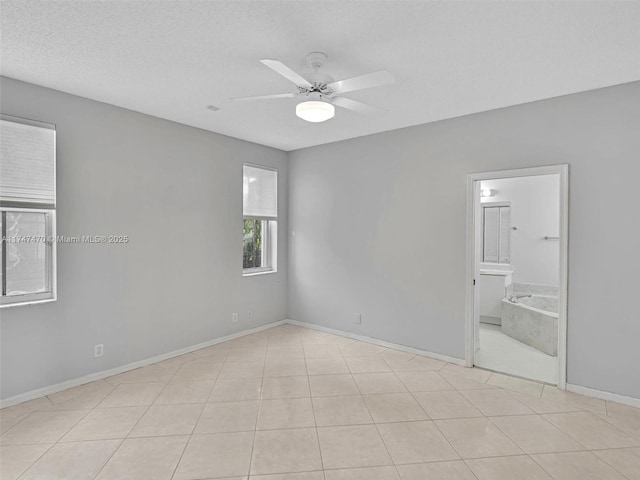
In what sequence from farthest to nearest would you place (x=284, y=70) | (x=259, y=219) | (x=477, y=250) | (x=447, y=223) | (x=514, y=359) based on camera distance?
1. (x=259, y=219)
2. (x=514, y=359)
3. (x=447, y=223)
4. (x=477, y=250)
5. (x=284, y=70)

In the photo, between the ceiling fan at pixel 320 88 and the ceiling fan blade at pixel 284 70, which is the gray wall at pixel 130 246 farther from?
the ceiling fan blade at pixel 284 70

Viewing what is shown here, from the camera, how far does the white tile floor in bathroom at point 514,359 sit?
3615 millimetres

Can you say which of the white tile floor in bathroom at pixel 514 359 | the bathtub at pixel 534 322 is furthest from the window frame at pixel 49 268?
the bathtub at pixel 534 322

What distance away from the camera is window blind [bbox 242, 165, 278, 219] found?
16.1ft

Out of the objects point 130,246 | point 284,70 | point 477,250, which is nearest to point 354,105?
point 284,70

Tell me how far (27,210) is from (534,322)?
5.55m

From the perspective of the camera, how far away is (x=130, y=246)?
3.62 m

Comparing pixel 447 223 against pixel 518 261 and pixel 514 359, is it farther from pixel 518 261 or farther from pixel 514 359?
pixel 518 261

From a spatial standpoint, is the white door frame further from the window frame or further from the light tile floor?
the window frame

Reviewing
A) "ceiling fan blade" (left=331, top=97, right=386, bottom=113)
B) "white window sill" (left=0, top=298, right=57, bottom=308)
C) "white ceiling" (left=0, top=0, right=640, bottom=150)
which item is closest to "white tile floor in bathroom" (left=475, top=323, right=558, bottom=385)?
"white ceiling" (left=0, top=0, right=640, bottom=150)

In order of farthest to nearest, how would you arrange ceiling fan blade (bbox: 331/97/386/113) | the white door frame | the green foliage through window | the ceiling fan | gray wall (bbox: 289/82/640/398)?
the green foliage through window → the white door frame → gray wall (bbox: 289/82/640/398) → ceiling fan blade (bbox: 331/97/386/113) → the ceiling fan

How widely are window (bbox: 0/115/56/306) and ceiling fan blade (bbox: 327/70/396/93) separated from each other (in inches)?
101

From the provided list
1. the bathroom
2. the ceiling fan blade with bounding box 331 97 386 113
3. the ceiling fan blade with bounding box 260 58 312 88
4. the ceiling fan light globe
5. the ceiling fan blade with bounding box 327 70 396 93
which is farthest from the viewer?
the bathroom

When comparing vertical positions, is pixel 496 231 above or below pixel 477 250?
above
